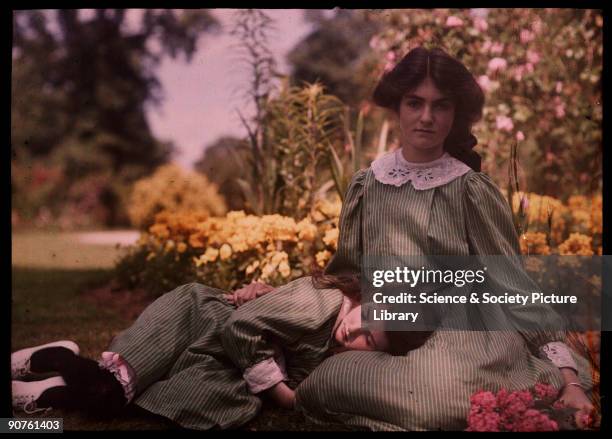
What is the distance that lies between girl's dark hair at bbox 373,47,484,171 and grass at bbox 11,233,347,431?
102 cm

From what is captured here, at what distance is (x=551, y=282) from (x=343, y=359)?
116 cm

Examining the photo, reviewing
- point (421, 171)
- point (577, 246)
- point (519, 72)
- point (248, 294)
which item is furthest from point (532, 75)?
point (248, 294)

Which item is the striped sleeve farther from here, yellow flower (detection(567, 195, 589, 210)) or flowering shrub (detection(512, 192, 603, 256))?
yellow flower (detection(567, 195, 589, 210))

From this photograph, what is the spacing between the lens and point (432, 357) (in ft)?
6.21

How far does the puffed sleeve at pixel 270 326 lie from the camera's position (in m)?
2.01

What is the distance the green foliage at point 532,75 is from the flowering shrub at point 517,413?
139 centimetres

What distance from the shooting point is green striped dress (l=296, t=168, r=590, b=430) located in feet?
6.06

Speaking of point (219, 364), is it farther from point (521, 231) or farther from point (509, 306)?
point (521, 231)

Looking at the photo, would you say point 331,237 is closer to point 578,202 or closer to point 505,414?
point 505,414

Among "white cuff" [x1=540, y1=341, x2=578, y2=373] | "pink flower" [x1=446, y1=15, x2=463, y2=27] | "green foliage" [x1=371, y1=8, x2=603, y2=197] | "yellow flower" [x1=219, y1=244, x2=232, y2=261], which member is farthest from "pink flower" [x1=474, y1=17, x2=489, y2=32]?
"white cuff" [x1=540, y1=341, x2=578, y2=373]

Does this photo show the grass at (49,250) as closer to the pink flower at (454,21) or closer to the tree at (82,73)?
the tree at (82,73)

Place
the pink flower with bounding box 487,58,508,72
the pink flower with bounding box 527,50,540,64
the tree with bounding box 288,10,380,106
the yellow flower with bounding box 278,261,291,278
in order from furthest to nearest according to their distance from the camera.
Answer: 1. the pink flower with bounding box 527,50,540,64
2. the pink flower with bounding box 487,58,508,72
3. the yellow flower with bounding box 278,261,291,278
4. the tree with bounding box 288,10,380,106

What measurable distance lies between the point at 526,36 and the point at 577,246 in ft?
4.08

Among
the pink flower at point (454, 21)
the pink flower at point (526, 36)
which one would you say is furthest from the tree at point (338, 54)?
the pink flower at point (526, 36)
